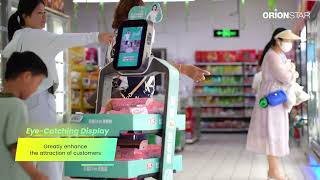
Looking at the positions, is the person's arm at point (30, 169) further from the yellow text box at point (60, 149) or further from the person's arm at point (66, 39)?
the person's arm at point (66, 39)

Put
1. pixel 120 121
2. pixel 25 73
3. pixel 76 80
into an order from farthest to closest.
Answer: pixel 76 80 < pixel 25 73 < pixel 120 121

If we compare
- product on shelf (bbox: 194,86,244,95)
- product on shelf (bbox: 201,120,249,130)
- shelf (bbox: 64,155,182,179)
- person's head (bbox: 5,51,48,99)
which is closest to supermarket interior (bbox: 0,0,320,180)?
shelf (bbox: 64,155,182,179)

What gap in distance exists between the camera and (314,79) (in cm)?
684

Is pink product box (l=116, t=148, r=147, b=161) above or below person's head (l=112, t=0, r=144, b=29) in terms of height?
below

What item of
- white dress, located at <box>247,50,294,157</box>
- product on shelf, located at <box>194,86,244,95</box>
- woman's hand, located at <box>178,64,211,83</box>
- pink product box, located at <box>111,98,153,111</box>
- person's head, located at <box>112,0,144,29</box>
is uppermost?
person's head, located at <box>112,0,144,29</box>

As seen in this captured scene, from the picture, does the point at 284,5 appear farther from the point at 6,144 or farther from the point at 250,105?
the point at 250,105

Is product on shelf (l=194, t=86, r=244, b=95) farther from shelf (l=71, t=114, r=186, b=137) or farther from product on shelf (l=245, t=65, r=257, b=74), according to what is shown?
shelf (l=71, t=114, r=186, b=137)

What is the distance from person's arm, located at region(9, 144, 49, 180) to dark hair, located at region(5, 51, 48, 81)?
1.01 feet

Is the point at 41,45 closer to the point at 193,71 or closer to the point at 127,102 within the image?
the point at 127,102

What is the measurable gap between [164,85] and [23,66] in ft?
2.01

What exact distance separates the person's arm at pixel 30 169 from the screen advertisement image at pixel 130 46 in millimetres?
555

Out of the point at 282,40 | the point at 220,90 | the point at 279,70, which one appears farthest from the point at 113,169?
the point at 220,90

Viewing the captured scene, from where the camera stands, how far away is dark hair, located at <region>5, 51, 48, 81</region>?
7.54 ft

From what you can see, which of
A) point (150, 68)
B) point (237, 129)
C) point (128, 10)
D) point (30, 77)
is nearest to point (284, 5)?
point (128, 10)
